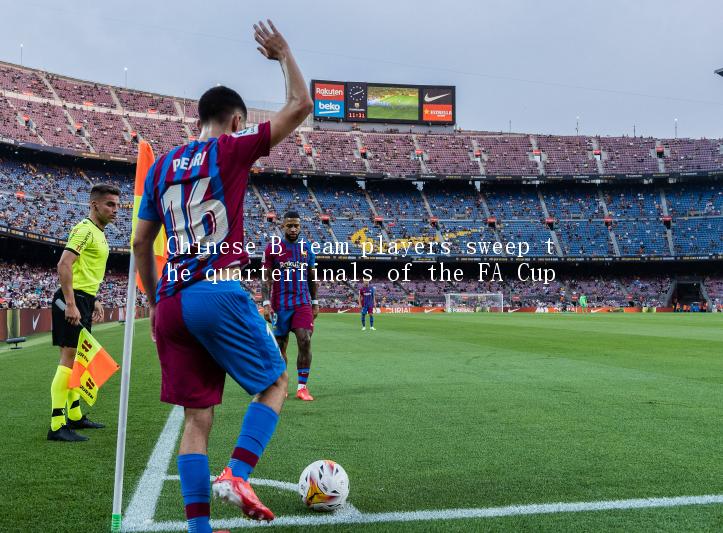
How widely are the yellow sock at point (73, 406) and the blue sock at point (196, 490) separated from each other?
3.58 meters

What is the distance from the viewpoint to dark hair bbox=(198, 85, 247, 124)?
11.2 ft

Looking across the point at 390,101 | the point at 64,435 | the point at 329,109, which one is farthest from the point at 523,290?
the point at 64,435

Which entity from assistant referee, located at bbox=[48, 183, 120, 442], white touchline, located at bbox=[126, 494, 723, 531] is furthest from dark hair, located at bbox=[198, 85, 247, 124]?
assistant referee, located at bbox=[48, 183, 120, 442]

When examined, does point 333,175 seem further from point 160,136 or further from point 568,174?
point 568,174

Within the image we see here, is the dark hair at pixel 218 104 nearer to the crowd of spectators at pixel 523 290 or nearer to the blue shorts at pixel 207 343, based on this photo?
the blue shorts at pixel 207 343

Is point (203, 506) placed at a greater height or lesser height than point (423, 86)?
lesser

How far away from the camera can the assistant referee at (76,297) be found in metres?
5.91

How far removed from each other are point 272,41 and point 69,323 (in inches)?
160

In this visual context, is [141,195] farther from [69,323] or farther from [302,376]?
[302,376]

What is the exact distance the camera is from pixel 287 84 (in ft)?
10.8

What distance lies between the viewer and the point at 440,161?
2680 inches

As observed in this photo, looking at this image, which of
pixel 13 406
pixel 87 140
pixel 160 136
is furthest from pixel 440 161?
pixel 13 406

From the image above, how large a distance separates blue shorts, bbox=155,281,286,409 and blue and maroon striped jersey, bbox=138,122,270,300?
0.12 meters

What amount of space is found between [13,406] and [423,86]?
67889 mm
